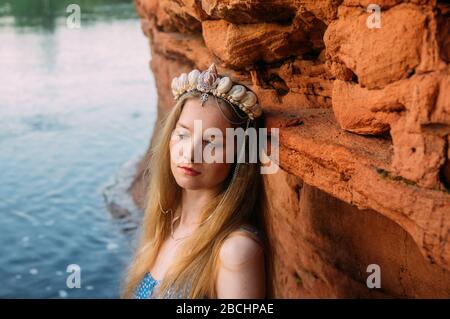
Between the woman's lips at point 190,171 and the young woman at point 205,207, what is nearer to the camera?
the young woman at point 205,207

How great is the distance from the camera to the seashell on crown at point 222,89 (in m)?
2.38

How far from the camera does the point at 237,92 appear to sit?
2363 millimetres

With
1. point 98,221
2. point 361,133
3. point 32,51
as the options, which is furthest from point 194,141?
point 32,51

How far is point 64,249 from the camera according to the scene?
797cm

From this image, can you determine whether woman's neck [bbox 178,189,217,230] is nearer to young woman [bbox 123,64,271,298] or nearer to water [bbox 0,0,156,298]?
young woman [bbox 123,64,271,298]

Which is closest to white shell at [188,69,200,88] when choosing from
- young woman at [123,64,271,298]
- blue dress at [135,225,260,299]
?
young woman at [123,64,271,298]

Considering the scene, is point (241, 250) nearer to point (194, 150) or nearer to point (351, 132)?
point (194, 150)

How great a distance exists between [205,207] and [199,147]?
31 cm

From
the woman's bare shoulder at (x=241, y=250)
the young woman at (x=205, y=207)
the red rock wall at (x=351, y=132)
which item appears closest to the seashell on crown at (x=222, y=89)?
the young woman at (x=205, y=207)

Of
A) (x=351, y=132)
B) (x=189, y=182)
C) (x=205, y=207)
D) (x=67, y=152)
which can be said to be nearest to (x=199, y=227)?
(x=205, y=207)

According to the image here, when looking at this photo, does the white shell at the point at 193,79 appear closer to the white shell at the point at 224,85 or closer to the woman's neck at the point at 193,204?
the white shell at the point at 224,85

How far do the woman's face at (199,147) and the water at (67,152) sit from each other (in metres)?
4.85

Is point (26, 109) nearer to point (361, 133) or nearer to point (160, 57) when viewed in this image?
point (160, 57)

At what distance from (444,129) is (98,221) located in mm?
7537
